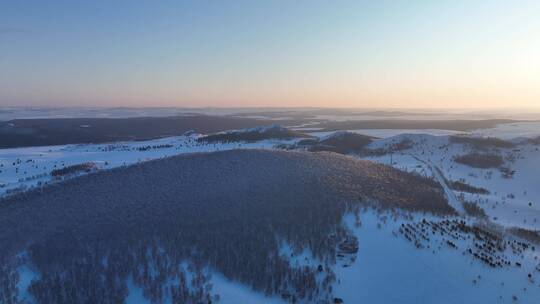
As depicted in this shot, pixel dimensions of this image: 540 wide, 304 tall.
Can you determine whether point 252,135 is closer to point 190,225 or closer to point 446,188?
point 446,188

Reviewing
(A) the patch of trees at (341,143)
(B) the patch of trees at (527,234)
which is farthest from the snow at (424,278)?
(A) the patch of trees at (341,143)

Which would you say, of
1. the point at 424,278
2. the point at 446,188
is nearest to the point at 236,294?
the point at 424,278

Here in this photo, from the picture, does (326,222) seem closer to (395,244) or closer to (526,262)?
(395,244)

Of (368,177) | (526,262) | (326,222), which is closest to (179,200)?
(326,222)

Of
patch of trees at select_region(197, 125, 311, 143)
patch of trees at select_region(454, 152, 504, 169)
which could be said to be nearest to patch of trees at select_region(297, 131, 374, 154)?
patch of trees at select_region(197, 125, 311, 143)

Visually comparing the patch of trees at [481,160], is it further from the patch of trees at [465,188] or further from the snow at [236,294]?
the snow at [236,294]

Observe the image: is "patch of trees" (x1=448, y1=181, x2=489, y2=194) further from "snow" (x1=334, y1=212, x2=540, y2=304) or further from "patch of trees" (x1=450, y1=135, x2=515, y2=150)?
"patch of trees" (x1=450, y1=135, x2=515, y2=150)
